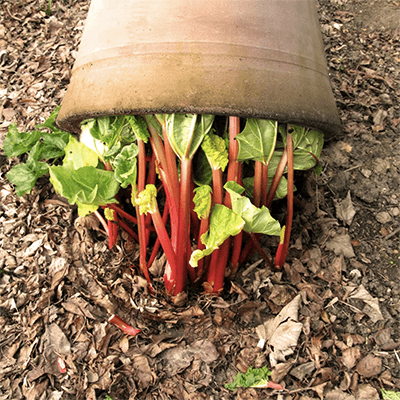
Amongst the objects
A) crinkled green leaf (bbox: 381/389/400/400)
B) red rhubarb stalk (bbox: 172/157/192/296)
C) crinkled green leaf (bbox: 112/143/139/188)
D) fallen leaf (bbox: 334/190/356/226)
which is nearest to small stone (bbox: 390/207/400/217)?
fallen leaf (bbox: 334/190/356/226)

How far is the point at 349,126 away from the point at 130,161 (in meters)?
1.64

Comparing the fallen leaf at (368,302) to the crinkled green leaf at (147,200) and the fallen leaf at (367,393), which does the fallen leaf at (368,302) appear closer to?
the fallen leaf at (367,393)

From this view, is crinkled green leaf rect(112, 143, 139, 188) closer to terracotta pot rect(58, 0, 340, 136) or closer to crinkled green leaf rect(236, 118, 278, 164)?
terracotta pot rect(58, 0, 340, 136)

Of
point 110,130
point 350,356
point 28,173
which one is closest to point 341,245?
point 350,356

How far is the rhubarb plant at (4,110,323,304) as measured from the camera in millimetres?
1678

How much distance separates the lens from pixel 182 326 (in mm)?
1915

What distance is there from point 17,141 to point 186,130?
3.68 ft

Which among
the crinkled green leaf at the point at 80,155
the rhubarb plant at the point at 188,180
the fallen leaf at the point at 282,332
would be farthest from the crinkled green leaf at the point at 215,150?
the fallen leaf at the point at 282,332

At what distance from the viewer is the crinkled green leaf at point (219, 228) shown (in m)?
1.63

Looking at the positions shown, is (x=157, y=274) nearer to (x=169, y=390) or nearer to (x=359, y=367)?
(x=169, y=390)

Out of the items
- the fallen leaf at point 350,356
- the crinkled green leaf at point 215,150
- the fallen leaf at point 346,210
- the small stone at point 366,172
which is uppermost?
the crinkled green leaf at point 215,150

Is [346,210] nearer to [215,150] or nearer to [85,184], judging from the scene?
[215,150]

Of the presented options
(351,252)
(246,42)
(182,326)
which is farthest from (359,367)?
(246,42)

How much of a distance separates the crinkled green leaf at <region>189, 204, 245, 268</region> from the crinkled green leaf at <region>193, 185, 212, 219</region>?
1.6 inches
